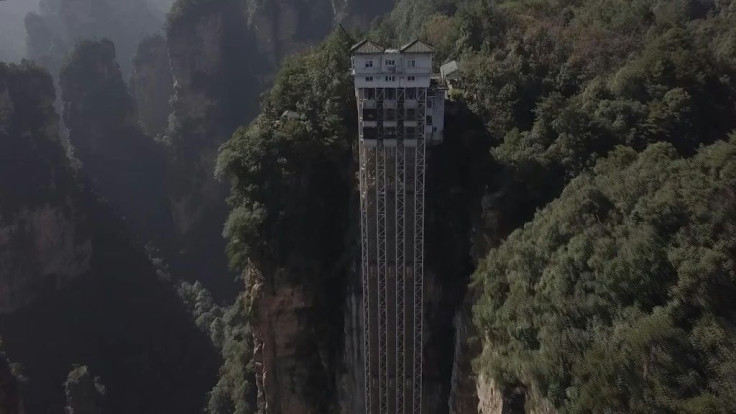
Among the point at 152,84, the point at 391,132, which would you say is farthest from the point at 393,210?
the point at 152,84

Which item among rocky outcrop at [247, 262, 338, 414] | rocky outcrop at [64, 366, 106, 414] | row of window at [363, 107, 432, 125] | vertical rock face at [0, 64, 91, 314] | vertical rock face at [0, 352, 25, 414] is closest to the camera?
row of window at [363, 107, 432, 125]

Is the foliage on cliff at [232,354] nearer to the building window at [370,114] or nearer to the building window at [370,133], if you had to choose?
the building window at [370,133]

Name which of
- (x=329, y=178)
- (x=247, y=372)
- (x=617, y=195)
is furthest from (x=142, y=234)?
(x=617, y=195)

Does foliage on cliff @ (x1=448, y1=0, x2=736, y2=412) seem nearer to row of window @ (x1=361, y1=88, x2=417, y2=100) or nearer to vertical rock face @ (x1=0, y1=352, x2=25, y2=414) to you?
row of window @ (x1=361, y1=88, x2=417, y2=100)

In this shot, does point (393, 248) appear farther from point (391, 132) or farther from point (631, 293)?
point (631, 293)

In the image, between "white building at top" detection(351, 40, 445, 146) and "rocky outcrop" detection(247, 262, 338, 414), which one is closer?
"white building at top" detection(351, 40, 445, 146)

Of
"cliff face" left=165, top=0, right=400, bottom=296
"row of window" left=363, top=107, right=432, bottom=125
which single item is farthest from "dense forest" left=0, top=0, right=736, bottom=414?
"cliff face" left=165, top=0, right=400, bottom=296
